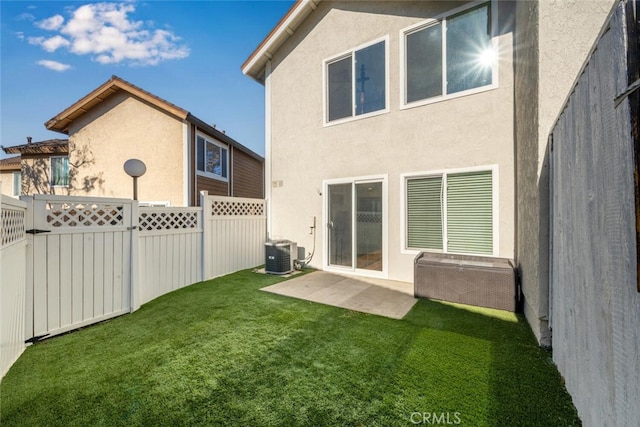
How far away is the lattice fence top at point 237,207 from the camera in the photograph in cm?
695

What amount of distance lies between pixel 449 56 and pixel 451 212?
343 cm

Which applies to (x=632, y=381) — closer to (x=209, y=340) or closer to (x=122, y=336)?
(x=209, y=340)

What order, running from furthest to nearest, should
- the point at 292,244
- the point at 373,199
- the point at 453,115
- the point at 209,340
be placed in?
the point at 292,244 < the point at 373,199 < the point at 453,115 < the point at 209,340

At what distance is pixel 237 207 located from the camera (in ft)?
25.1

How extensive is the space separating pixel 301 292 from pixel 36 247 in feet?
13.5

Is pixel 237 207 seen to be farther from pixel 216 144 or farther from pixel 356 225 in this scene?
pixel 216 144

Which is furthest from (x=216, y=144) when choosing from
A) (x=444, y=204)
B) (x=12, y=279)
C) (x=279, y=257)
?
(x=444, y=204)

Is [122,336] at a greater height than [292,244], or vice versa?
[292,244]

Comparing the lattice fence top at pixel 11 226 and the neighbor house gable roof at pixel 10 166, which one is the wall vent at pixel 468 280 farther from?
the neighbor house gable roof at pixel 10 166

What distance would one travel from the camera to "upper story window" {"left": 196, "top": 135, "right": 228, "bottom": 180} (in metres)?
10.1

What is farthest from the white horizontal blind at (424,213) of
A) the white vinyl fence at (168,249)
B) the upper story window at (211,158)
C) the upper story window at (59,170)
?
the upper story window at (59,170)

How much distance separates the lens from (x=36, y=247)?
142 inches

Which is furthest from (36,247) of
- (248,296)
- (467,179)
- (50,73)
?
(50,73)

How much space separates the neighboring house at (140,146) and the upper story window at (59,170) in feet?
3.01
